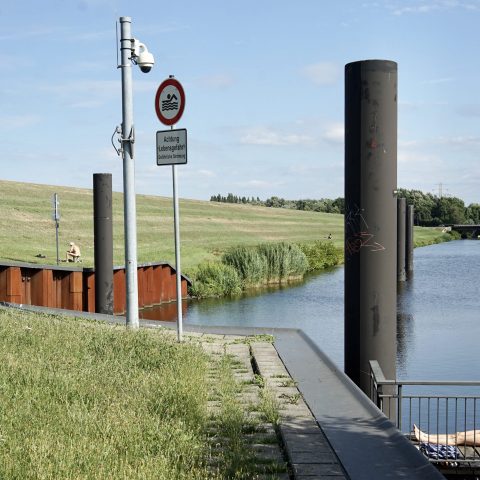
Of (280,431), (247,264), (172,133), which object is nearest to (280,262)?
(247,264)

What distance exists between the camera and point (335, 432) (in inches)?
231

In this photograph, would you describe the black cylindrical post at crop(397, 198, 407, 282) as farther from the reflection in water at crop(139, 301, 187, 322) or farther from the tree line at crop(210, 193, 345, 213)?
the tree line at crop(210, 193, 345, 213)

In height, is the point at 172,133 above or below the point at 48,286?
above

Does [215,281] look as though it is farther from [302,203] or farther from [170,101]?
[302,203]

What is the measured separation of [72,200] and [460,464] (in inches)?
2422

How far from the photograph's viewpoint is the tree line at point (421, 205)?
420ft

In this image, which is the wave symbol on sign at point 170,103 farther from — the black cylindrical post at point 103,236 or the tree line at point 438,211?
the tree line at point 438,211

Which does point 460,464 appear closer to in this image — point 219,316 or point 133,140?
point 133,140

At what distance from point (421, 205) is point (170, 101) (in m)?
123

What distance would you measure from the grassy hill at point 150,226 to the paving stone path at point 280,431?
20.9m

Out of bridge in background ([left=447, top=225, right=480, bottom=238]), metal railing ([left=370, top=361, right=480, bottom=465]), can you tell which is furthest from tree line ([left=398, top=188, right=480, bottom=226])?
metal railing ([left=370, top=361, right=480, bottom=465])

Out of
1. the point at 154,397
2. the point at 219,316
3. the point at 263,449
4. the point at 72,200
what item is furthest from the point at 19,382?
the point at 72,200

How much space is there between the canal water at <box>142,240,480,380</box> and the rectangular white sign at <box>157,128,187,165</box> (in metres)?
6.16

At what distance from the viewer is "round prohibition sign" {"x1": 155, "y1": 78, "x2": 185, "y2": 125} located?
10.1 meters
